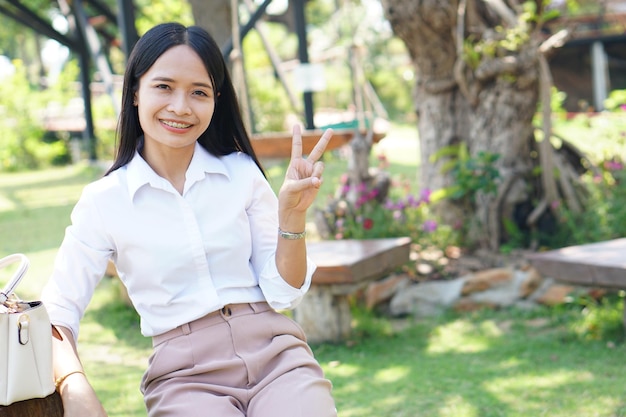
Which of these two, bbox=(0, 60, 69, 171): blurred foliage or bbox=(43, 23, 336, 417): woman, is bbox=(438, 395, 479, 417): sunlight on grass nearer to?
bbox=(43, 23, 336, 417): woman

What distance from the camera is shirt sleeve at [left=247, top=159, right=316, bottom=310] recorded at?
7.54 feet

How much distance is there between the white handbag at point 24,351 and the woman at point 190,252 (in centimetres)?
26

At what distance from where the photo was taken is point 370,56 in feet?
87.1

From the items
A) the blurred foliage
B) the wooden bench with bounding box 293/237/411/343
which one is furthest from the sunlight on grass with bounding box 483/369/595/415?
the blurred foliage

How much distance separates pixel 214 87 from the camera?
2.37m

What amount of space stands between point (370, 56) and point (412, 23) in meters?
20.4

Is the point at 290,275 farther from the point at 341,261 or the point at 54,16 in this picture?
the point at 54,16

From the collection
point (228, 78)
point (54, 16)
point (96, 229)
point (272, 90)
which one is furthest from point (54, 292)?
point (54, 16)

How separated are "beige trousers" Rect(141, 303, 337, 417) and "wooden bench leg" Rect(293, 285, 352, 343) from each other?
250cm

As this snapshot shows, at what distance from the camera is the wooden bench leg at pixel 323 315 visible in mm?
4816

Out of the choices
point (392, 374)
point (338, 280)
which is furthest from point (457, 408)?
point (338, 280)

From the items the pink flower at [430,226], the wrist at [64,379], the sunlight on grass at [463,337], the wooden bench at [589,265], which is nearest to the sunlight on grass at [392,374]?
the sunlight on grass at [463,337]

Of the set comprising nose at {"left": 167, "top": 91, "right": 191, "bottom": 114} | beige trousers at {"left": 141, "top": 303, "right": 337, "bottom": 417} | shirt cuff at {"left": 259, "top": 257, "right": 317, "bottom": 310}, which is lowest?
beige trousers at {"left": 141, "top": 303, "right": 337, "bottom": 417}

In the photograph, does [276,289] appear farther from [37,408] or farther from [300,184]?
[37,408]
